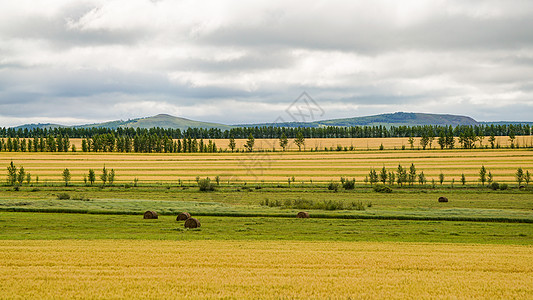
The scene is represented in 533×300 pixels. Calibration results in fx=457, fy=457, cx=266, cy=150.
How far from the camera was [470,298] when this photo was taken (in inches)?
545

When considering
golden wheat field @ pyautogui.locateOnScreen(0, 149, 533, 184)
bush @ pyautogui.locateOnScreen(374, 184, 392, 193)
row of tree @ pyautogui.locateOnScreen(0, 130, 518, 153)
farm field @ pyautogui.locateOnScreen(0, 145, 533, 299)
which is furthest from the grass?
row of tree @ pyautogui.locateOnScreen(0, 130, 518, 153)

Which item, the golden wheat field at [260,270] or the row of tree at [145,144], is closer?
the golden wheat field at [260,270]

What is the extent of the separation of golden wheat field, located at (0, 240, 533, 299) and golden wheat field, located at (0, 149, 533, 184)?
6849cm

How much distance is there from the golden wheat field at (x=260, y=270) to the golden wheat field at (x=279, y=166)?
68491mm

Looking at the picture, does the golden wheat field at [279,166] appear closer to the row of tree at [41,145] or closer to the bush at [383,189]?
A: the bush at [383,189]

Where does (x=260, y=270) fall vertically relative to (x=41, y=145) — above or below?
below

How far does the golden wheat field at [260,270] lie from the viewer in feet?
47.3

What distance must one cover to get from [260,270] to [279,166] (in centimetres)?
10283

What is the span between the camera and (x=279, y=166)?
120375 mm

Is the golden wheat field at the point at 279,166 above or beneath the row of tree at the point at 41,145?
beneath

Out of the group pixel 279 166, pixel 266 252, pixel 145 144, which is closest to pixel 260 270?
pixel 266 252

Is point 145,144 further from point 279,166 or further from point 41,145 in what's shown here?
point 279,166

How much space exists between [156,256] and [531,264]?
1606cm

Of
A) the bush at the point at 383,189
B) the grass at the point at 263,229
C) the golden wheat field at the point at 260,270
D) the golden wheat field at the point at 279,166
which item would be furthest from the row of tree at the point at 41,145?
the golden wheat field at the point at 260,270
